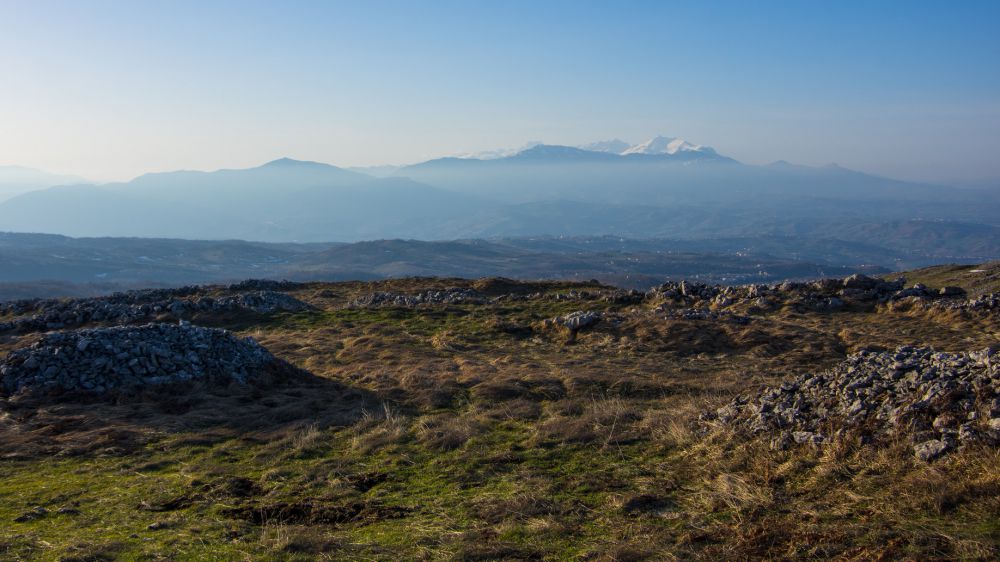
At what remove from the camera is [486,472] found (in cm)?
969

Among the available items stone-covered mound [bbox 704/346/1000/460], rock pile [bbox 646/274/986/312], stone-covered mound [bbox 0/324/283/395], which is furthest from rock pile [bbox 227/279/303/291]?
stone-covered mound [bbox 704/346/1000/460]

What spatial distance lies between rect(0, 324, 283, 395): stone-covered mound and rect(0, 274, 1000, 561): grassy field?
0.79 metres

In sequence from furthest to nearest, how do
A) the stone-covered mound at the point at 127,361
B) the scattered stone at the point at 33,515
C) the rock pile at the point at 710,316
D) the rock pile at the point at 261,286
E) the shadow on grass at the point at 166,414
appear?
the rock pile at the point at 261,286, the rock pile at the point at 710,316, the stone-covered mound at the point at 127,361, the shadow on grass at the point at 166,414, the scattered stone at the point at 33,515

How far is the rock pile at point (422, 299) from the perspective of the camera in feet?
95.7

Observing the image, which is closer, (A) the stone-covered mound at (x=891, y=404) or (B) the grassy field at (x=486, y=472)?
(B) the grassy field at (x=486, y=472)

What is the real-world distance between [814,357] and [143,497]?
15.5 m

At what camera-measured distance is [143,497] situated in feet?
30.1

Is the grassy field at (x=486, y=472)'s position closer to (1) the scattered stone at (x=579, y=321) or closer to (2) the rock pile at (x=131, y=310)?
(1) the scattered stone at (x=579, y=321)

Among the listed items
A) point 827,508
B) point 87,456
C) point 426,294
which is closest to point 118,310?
point 426,294

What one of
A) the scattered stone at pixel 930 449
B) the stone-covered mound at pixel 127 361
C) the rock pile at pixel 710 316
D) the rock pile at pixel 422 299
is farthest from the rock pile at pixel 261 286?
the scattered stone at pixel 930 449

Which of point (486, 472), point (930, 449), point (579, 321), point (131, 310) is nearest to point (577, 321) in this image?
point (579, 321)

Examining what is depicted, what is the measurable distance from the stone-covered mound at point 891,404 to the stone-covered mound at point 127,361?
11526mm

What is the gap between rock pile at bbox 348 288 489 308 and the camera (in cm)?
2916

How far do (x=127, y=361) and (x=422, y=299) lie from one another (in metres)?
15.6
